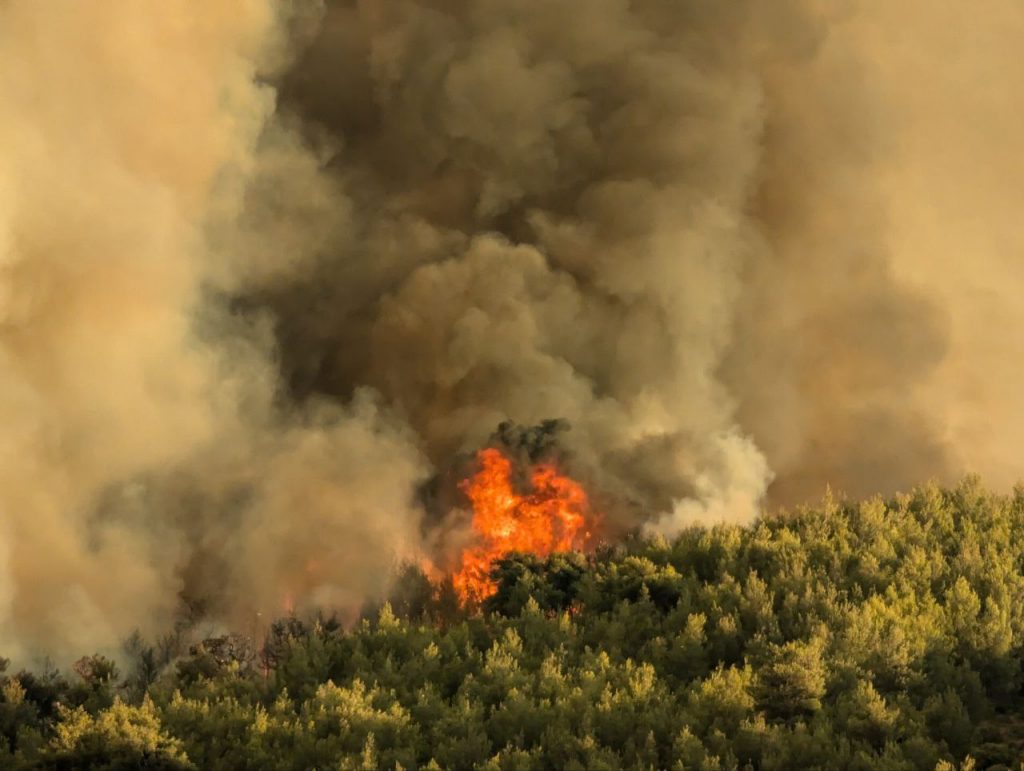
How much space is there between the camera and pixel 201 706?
97.1 ft

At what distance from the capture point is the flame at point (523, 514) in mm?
47344

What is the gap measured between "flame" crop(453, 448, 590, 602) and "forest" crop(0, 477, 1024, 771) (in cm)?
590

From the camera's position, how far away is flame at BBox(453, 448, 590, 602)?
155 ft

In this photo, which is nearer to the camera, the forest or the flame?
the forest

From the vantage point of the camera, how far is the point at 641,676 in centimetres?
3011

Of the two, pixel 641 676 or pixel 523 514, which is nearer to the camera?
pixel 641 676

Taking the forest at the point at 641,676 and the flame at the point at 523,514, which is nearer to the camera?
the forest at the point at 641,676

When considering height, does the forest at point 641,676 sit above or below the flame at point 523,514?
below

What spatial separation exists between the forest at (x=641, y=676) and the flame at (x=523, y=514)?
232 inches

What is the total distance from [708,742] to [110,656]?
24.5 meters

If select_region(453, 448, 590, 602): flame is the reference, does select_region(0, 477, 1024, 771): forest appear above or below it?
below

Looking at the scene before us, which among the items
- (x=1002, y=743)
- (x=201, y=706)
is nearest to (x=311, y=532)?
(x=201, y=706)

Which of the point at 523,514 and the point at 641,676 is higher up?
the point at 523,514

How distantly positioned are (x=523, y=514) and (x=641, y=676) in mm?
18207
